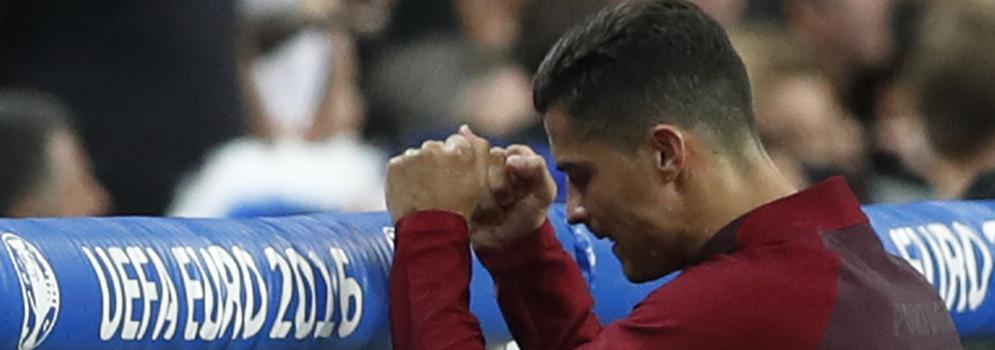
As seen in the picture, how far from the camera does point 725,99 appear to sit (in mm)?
2383

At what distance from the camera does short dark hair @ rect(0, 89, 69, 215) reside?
3682mm

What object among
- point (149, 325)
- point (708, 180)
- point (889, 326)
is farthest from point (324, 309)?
point (889, 326)

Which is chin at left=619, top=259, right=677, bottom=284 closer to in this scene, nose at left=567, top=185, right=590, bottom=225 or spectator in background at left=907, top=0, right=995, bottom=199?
nose at left=567, top=185, right=590, bottom=225

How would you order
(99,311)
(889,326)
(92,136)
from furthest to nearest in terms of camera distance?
(92,136) < (889,326) < (99,311)

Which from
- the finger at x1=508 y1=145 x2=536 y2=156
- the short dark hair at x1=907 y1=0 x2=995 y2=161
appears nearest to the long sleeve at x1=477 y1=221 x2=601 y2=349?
the finger at x1=508 y1=145 x2=536 y2=156

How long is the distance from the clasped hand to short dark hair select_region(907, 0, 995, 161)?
2.11 m

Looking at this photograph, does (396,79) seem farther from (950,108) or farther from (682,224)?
(682,224)

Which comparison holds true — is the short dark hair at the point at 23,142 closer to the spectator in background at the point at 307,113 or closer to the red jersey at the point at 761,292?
the spectator in background at the point at 307,113

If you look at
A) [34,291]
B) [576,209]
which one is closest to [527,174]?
[576,209]

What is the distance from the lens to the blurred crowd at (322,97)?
407 cm

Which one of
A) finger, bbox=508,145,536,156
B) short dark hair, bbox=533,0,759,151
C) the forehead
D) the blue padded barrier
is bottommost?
the blue padded barrier

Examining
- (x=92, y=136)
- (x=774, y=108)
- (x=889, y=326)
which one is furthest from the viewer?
(x=774, y=108)

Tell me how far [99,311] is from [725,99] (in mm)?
675

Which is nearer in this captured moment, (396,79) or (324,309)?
(324,309)
